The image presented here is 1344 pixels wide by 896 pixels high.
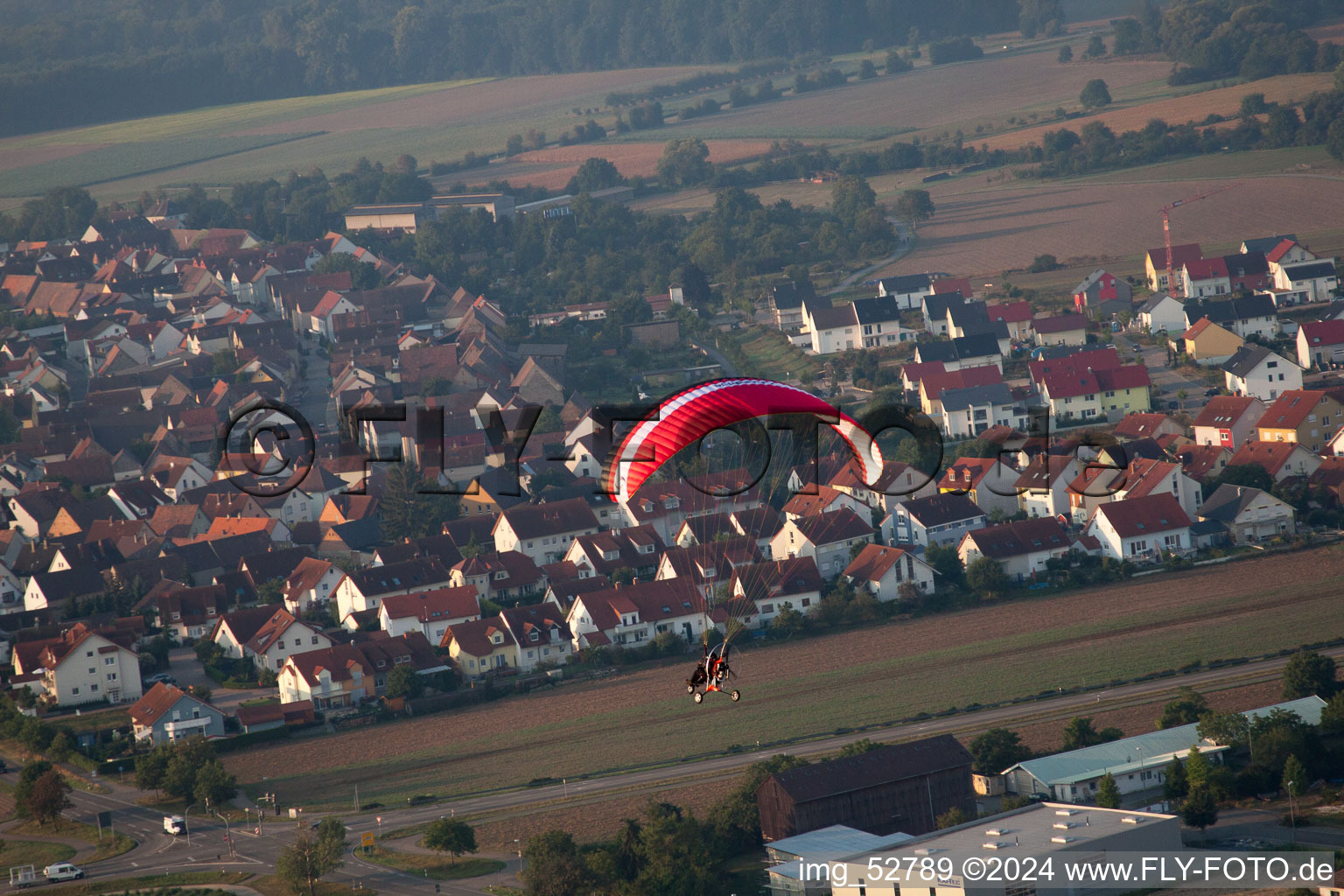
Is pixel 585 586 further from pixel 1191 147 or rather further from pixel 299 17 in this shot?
pixel 299 17

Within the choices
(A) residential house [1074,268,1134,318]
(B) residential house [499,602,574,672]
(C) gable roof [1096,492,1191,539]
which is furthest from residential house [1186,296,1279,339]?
(B) residential house [499,602,574,672]

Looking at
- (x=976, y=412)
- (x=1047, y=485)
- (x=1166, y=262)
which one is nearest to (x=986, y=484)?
(x=1047, y=485)

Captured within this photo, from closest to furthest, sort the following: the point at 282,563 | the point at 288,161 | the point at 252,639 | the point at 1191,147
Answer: the point at 252,639 → the point at 282,563 → the point at 1191,147 → the point at 288,161

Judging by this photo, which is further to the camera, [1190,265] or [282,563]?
[1190,265]

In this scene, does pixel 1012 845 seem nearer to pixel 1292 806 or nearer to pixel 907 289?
pixel 1292 806

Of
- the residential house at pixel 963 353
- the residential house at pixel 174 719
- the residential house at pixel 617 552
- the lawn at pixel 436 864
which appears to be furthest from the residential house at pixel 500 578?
the residential house at pixel 963 353

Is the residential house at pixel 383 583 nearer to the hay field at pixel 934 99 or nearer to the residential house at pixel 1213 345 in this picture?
the residential house at pixel 1213 345

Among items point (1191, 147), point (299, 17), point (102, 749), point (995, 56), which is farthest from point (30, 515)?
point (299, 17)
